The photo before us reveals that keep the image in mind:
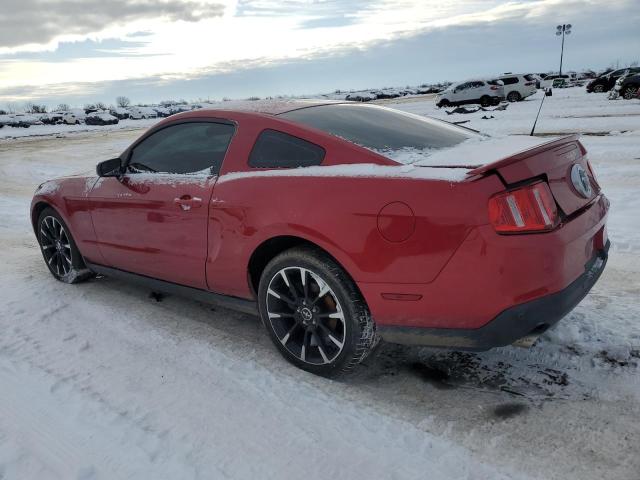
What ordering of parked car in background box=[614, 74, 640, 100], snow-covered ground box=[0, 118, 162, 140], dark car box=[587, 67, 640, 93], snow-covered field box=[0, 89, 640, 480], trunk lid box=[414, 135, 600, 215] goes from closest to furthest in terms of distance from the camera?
snow-covered field box=[0, 89, 640, 480]
trunk lid box=[414, 135, 600, 215]
parked car in background box=[614, 74, 640, 100]
dark car box=[587, 67, 640, 93]
snow-covered ground box=[0, 118, 162, 140]

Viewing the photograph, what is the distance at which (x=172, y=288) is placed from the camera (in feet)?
12.0

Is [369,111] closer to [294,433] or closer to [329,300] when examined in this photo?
[329,300]

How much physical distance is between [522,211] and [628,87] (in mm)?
25228

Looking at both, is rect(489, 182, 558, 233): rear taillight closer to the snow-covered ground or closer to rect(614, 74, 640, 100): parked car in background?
rect(614, 74, 640, 100): parked car in background

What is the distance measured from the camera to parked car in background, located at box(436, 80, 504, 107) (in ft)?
93.3

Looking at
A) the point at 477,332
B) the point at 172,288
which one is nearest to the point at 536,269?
the point at 477,332

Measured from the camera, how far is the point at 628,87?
22.8 metres

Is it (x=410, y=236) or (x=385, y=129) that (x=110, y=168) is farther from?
(x=410, y=236)

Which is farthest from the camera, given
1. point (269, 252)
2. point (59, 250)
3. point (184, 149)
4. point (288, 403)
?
point (59, 250)

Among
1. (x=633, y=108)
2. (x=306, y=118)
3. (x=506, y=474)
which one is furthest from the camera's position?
(x=633, y=108)

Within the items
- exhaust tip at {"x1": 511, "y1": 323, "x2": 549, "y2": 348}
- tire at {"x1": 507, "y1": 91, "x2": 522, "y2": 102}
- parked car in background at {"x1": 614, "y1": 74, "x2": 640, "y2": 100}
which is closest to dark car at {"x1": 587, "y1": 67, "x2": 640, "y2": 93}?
tire at {"x1": 507, "y1": 91, "x2": 522, "y2": 102}

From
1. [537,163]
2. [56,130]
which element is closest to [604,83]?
[537,163]

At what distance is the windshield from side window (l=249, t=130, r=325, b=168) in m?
0.15

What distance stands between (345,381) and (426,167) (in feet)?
4.23
